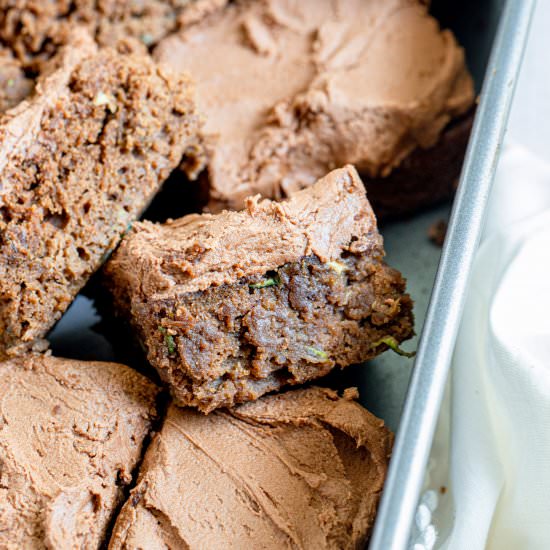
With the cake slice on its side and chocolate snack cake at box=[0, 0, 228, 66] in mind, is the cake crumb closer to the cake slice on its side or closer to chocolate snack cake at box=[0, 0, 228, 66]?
chocolate snack cake at box=[0, 0, 228, 66]

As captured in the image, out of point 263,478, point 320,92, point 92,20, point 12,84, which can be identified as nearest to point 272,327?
point 263,478

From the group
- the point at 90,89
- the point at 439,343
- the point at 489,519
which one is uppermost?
the point at 90,89

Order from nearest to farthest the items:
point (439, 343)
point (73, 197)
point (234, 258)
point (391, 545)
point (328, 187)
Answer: point (391, 545), point (439, 343), point (234, 258), point (328, 187), point (73, 197)

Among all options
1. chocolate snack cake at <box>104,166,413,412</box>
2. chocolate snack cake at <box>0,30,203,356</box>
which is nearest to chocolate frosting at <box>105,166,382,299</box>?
chocolate snack cake at <box>104,166,413,412</box>

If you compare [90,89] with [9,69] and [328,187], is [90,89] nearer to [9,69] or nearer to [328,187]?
[9,69]

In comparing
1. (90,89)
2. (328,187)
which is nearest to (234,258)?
(328,187)
